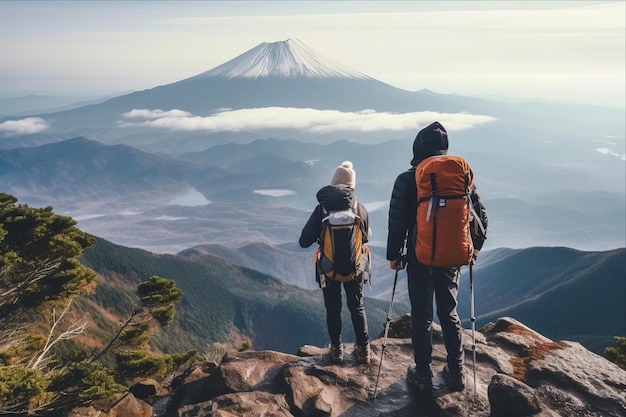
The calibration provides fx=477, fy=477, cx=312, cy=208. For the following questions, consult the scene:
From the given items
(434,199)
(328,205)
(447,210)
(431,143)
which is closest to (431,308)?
(447,210)

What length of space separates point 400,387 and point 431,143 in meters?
4.57

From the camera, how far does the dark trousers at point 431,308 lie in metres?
8.16

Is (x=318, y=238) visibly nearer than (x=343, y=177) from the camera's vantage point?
No

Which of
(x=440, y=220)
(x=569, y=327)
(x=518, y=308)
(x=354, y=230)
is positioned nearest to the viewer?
(x=440, y=220)

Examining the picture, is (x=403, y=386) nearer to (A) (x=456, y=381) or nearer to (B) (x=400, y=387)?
(B) (x=400, y=387)

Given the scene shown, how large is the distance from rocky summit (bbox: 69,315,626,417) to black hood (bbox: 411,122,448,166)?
3.60 m

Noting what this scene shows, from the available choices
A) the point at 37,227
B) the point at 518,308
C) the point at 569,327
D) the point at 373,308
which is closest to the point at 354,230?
the point at 37,227

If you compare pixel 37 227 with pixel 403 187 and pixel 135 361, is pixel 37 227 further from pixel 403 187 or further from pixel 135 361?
pixel 403 187

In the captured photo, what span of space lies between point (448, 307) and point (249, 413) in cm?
389

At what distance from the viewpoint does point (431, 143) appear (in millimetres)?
8266

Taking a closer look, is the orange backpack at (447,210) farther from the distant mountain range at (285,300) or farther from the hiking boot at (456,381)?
the distant mountain range at (285,300)

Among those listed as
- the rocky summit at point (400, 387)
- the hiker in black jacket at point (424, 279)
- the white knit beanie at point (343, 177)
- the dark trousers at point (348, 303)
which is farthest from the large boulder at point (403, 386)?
the white knit beanie at point (343, 177)

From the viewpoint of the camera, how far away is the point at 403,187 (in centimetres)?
814

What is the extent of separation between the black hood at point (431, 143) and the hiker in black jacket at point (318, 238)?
1331 mm
